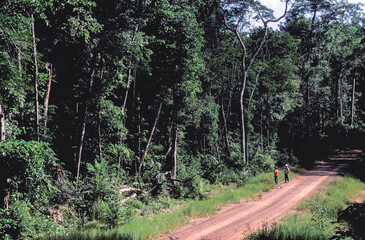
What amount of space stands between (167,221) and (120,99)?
12.9m

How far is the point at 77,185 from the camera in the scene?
602 inches

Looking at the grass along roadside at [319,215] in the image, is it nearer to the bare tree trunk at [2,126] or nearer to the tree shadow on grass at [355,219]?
the tree shadow on grass at [355,219]

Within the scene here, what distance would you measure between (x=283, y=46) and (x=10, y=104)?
30964mm

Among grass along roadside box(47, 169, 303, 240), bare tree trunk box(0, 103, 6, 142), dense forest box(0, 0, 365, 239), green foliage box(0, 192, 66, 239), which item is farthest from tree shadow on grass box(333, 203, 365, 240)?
bare tree trunk box(0, 103, 6, 142)

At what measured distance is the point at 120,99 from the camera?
2383cm

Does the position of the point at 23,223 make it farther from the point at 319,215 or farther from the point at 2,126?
the point at 319,215

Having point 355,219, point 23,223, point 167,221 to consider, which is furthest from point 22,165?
point 355,219

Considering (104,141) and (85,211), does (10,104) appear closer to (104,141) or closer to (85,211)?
(85,211)

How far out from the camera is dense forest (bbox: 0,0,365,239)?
11.9 m

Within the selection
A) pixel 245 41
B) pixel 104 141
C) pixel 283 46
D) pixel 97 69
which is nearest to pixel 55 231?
pixel 104 141

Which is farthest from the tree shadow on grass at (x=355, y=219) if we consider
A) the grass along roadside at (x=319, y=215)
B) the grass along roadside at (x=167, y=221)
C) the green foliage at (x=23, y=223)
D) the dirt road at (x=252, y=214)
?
the green foliage at (x=23, y=223)

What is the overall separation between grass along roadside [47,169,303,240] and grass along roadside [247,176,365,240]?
3.71m

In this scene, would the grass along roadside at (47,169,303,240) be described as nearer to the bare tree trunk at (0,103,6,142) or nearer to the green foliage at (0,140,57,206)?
the green foliage at (0,140,57,206)

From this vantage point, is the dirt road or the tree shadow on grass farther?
the dirt road
